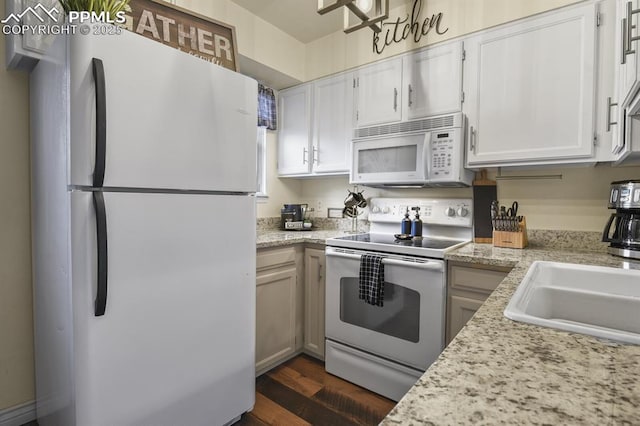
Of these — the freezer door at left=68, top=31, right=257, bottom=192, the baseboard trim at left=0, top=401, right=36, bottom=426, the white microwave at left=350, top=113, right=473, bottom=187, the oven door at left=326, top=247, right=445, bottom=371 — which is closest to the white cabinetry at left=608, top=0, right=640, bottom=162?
the white microwave at left=350, top=113, right=473, bottom=187

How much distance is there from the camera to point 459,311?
1692 mm

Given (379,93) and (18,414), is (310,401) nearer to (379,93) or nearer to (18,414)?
(18,414)

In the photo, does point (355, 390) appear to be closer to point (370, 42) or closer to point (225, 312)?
point (225, 312)

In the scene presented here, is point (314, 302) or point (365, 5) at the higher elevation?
Result: point (365, 5)

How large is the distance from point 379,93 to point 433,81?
1.28 ft

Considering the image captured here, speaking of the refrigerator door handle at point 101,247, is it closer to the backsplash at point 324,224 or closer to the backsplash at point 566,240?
the backsplash at point 324,224

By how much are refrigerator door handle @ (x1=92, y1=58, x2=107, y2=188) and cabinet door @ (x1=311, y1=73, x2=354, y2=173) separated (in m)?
1.74

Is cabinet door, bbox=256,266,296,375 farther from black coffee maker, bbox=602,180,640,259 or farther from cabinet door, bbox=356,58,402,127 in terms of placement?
black coffee maker, bbox=602,180,640,259

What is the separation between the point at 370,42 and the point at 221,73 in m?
1.45

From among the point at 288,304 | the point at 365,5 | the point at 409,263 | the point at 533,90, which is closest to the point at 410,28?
the point at 365,5

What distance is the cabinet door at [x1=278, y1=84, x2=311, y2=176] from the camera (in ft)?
9.13

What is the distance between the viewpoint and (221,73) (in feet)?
4.65

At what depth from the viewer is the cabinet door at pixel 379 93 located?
7.38 ft

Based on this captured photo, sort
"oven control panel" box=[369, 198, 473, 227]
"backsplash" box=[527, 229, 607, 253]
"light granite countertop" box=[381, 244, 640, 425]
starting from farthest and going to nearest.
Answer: "oven control panel" box=[369, 198, 473, 227], "backsplash" box=[527, 229, 607, 253], "light granite countertop" box=[381, 244, 640, 425]
